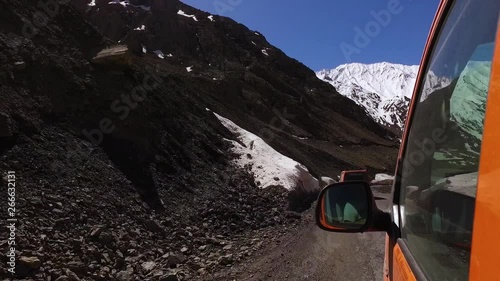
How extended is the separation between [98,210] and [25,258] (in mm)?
2091

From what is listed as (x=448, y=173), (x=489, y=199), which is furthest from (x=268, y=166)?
(x=489, y=199)

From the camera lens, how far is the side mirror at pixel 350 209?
197 centimetres

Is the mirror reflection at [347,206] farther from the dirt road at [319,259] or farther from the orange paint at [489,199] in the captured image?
the dirt road at [319,259]

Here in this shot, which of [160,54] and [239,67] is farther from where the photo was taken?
[239,67]

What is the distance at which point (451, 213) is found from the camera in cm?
119

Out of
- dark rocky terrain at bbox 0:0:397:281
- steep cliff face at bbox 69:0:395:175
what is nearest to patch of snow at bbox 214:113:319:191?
dark rocky terrain at bbox 0:0:397:281

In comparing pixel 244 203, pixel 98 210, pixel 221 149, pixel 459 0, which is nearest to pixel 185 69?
pixel 221 149

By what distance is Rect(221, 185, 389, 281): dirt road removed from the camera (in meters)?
6.87

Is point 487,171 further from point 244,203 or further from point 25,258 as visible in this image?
point 244,203

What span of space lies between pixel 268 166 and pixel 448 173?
42.6 ft

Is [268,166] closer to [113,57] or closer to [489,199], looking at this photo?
[113,57]

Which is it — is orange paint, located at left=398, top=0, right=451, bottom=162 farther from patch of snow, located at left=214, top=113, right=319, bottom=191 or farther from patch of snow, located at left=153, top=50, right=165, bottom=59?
patch of snow, located at left=153, top=50, right=165, bottom=59

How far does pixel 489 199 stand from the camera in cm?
82

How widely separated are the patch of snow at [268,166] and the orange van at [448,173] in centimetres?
1115
